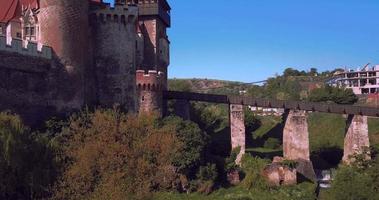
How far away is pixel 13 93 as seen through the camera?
→ 130ft

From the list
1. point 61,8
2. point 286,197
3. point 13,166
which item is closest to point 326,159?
point 286,197

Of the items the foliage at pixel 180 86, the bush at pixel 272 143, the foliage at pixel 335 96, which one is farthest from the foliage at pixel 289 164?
the foliage at pixel 180 86

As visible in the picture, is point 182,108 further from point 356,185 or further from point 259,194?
point 356,185

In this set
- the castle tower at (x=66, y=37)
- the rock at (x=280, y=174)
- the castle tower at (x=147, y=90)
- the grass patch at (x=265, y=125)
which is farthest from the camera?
the grass patch at (x=265, y=125)

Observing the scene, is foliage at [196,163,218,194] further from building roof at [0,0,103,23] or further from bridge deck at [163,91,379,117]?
building roof at [0,0,103,23]

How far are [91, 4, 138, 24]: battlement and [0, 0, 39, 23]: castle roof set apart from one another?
5129 millimetres

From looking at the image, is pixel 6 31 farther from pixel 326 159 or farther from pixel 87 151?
pixel 326 159

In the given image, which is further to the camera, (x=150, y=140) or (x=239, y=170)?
(x=239, y=170)

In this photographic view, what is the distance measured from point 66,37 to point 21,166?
1497 centimetres

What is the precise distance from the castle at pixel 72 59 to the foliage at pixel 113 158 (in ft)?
14.6

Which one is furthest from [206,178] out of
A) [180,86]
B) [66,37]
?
[180,86]

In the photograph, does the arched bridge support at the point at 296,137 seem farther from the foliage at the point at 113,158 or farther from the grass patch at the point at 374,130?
the foliage at the point at 113,158

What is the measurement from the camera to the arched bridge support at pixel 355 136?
182 feet

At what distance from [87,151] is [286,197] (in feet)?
63.2
